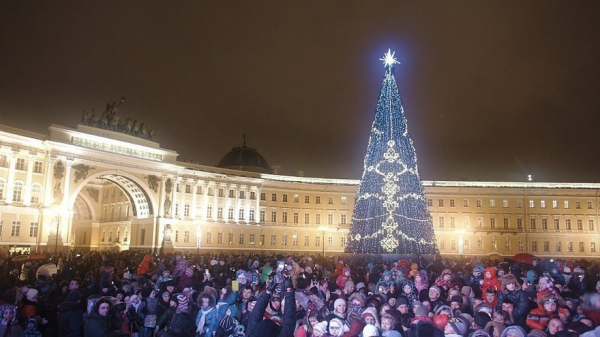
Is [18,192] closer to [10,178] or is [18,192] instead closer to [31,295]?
[10,178]

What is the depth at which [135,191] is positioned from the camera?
53.0m

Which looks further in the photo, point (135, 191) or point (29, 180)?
point (135, 191)

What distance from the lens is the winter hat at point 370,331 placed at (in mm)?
6000

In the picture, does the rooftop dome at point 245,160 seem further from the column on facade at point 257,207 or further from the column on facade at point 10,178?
the column on facade at point 10,178

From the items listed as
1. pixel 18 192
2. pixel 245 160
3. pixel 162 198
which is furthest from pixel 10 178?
pixel 245 160

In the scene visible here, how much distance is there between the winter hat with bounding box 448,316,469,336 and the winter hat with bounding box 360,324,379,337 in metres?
1.06

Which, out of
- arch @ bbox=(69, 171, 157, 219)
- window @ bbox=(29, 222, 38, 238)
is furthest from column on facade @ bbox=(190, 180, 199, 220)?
window @ bbox=(29, 222, 38, 238)

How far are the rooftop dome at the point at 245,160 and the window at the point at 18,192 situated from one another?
1260 inches

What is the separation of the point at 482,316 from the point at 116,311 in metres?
5.84

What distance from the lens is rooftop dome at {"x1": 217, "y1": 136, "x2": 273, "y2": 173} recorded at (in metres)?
71.2

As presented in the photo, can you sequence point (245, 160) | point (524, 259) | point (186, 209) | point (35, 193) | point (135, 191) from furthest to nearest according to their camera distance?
point (245, 160) < point (186, 209) < point (135, 191) < point (35, 193) < point (524, 259)

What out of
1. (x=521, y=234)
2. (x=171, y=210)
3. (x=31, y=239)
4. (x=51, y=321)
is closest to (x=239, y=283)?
(x=51, y=321)

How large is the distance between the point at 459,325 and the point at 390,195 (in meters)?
20.3

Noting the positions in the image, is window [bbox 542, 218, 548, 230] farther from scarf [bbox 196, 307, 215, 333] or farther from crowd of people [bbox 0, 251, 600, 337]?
scarf [bbox 196, 307, 215, 333]
